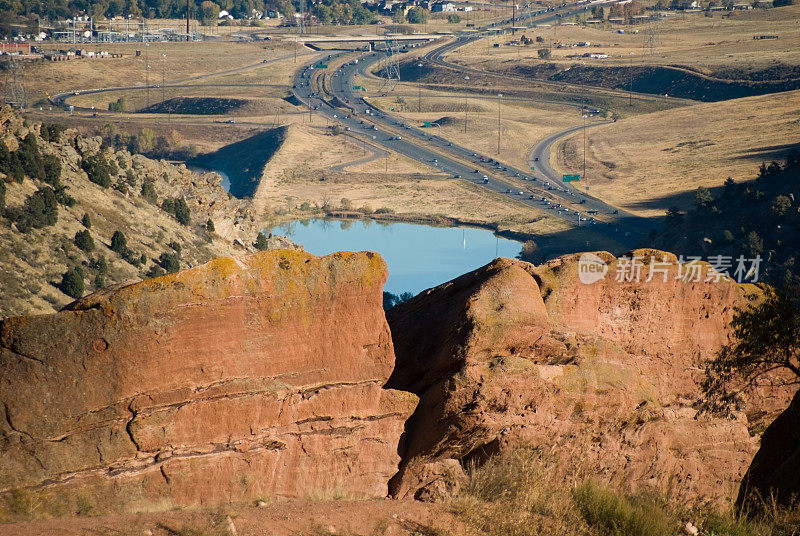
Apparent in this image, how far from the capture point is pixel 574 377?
19750mm

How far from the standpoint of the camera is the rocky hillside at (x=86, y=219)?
5888 centimetres

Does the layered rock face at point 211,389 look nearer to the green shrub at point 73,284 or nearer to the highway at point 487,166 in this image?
the green shrub at point 73,284

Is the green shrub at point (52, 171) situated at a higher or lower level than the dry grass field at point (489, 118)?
higher

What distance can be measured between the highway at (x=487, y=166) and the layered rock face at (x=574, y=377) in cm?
8880

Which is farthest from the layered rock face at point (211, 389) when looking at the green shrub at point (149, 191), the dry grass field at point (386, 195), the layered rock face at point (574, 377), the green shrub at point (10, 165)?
the dry grass field at point (386, 195)

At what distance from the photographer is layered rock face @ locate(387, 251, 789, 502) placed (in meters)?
18.6

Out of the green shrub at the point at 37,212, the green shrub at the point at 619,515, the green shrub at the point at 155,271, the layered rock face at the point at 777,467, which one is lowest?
the green shrub at the point at 155,271

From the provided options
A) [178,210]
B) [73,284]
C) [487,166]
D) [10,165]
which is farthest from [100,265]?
[487,166]

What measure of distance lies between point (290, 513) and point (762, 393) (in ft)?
41.1

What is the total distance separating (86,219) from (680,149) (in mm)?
99195

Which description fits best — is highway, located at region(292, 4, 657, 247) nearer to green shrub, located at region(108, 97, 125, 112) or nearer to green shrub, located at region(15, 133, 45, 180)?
green shrub, located at region(108, 97, 125, 112)

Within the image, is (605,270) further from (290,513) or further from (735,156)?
(735,156)

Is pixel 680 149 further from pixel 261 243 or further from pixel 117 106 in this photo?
pixel 117 106

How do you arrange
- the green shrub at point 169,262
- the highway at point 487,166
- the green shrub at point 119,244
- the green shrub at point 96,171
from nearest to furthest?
1. the green shrub at point 119,244
2. the green shrub at point 169,262
3. the green shrub at point 96,171
4. the highway at point 487,166
